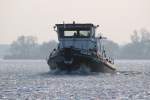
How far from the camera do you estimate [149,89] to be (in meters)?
79.8

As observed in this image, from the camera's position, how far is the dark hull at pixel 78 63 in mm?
106500

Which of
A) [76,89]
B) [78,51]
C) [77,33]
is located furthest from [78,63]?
[76,89]

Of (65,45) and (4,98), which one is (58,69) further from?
(4,98)

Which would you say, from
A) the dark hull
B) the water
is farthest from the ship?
the water

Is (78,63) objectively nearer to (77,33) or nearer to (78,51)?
(78,51)

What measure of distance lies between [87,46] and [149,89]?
30.7m

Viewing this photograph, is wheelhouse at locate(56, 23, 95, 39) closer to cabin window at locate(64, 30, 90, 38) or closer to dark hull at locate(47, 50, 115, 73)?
cabin window at locate(64, 30, 90, 38)

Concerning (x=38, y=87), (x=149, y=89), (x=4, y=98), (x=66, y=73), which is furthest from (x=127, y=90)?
(x=66, y=73)

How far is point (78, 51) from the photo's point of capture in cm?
10700

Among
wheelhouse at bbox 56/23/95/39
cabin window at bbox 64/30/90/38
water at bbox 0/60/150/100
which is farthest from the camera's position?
wheelhouse at bbox 56/23/95/39

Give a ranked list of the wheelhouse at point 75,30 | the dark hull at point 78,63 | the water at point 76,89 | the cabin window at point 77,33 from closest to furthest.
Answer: the water at point 76,89 < the dark hull at point 78,63 < the cabin window at point 77,33 < the wheelhouse at point 75,30

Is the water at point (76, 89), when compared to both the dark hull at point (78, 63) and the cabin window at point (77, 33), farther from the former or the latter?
the cabin window at point (77, 33)

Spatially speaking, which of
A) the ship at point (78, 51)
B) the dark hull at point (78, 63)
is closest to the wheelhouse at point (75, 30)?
the ship at point (78, 51)

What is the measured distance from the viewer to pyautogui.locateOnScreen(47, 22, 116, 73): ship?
106625mm
